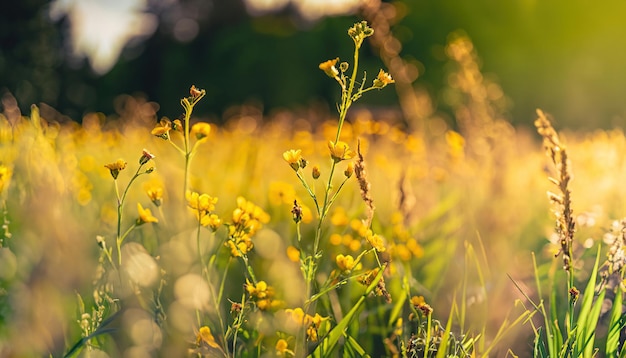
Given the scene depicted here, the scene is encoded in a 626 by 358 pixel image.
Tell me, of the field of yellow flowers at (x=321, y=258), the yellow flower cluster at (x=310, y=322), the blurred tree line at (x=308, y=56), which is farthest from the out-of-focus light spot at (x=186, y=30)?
the yellow flower cluster at (x=310, y=322)

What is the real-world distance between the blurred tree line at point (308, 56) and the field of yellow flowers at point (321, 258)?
5.11 m

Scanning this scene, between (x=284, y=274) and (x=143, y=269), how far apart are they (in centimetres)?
38

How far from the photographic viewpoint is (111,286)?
1.62 m

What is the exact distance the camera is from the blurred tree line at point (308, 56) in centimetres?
920

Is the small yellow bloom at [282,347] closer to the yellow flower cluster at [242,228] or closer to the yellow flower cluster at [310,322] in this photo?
the yellow flower cluster at [310,322]

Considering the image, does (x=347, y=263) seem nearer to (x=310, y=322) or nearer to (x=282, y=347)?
(x=310, y=322)

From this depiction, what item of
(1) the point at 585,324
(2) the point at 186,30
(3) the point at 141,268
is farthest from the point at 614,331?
(2) the point at 186,30

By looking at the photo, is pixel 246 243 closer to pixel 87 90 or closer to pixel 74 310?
pixel 74 310

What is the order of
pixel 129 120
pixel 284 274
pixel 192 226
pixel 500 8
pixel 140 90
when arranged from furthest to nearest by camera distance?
pixel 140 90
pixel 500 8
pixel 129 120
pixel 192 226
pixel 284 274

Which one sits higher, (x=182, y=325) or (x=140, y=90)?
(x=182, y=325)

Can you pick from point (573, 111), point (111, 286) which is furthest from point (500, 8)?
point (111, 286)

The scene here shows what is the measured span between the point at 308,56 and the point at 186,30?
381cm

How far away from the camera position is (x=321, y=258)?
1938 mm

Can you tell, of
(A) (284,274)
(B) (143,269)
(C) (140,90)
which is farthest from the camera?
(C) (140,90)
